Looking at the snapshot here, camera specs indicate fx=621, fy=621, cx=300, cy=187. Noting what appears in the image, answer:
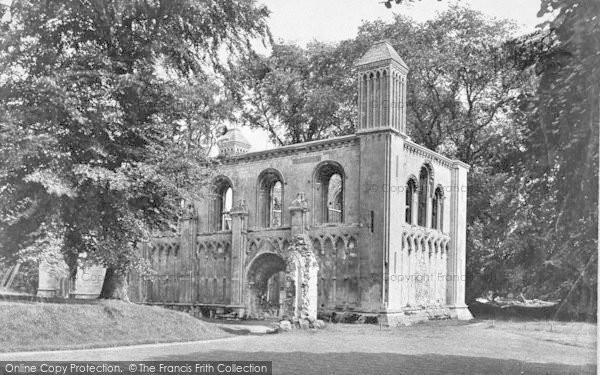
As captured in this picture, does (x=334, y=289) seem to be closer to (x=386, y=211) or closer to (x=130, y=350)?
(x=386, y=211)

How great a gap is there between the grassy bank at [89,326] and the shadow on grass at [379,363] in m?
2.52

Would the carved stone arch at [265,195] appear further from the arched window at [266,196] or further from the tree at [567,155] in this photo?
the tree at [567,155]

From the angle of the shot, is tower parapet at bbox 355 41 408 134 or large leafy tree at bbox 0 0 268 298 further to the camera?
tower parapet at bbox 355 41 408 134

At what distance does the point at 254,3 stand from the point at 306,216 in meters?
10.1

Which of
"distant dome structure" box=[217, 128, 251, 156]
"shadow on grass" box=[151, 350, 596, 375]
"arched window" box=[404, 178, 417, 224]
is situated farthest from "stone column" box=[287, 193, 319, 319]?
"distant dome structure" box=[217, 128, 251, 156]

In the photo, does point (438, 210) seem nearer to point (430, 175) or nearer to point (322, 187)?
point (430, 175)

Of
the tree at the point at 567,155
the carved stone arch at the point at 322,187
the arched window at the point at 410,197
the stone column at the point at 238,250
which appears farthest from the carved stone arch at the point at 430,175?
the tree at the point at 567,155

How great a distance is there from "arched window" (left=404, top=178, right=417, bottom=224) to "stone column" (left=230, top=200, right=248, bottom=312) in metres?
6.73

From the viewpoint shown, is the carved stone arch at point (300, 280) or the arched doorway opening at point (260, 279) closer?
the carved stone arch at point (300, 280)

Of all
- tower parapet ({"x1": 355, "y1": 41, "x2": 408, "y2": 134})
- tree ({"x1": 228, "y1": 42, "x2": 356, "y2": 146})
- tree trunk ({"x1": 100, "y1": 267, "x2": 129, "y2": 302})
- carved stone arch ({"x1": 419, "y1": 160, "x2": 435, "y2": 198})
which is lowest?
tree trunk ({"x1": 100, "y1": 267, "x2": 129, "y2": 302})

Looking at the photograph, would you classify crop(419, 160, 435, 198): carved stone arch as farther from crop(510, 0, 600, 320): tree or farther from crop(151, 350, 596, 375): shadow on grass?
crop(510, 0, 600, 320): tree

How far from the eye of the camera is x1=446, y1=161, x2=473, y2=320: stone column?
89.2 ft

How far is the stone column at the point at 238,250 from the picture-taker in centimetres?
2569

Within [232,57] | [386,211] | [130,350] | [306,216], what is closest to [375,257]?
[386,211]
